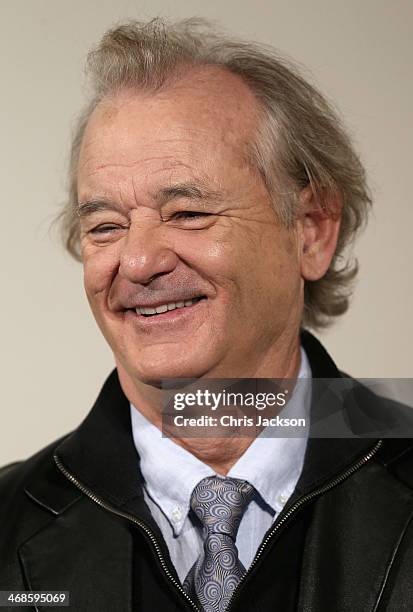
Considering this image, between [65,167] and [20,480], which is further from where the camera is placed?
[65,167]

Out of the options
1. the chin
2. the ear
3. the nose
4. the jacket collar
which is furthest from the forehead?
the jacket collar

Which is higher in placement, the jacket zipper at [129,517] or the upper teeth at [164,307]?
the upper teeth at [164,307]

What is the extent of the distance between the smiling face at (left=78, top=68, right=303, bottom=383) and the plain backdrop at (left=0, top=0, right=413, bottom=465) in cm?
56

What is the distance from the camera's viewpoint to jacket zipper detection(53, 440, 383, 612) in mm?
1659

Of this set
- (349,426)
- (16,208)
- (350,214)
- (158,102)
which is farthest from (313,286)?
(16,208)

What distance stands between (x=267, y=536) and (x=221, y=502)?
4.7 inches

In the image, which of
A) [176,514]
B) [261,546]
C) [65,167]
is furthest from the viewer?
[65,167]

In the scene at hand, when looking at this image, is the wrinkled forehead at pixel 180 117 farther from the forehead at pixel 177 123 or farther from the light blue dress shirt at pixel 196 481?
the light blue dress shirt at pixel 196 481

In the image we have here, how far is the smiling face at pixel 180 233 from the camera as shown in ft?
5.72

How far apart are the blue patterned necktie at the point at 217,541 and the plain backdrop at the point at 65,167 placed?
726mm

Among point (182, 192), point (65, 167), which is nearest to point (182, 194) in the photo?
point (182, 192)

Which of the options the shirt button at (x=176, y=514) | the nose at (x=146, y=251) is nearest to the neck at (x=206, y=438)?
the shirt button at (x=176, y=514)

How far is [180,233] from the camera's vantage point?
1.75 metres

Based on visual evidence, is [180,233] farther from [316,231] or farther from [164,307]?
[316,231]
